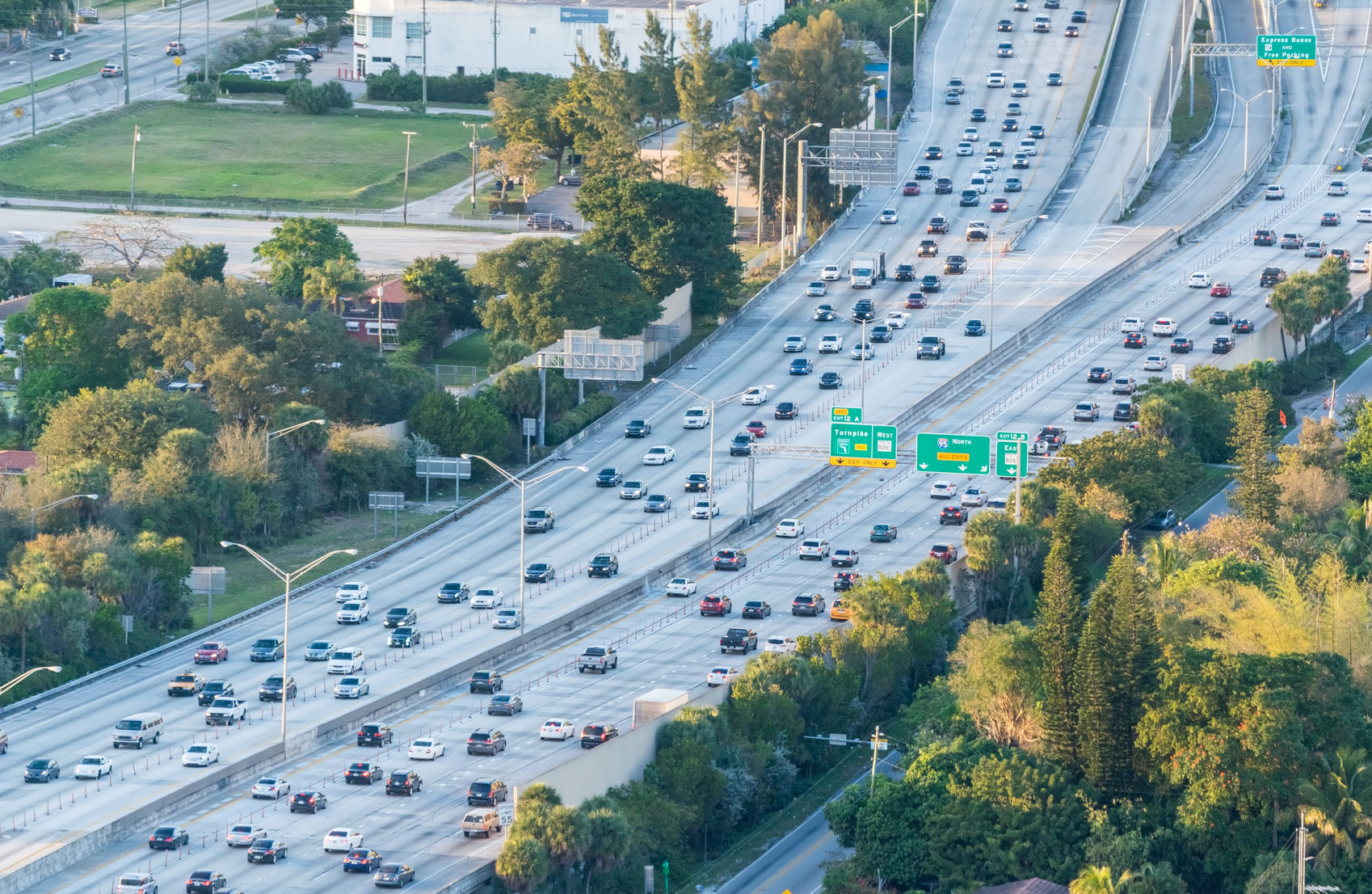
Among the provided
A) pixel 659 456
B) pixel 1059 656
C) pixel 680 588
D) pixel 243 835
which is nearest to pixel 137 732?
pixel 243 835

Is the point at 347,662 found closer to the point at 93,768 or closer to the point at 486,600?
the point at 486,600

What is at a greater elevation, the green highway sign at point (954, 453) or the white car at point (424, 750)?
the green highway sign at point (954, 453)

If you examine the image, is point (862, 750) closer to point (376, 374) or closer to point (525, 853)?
point (525, 853)

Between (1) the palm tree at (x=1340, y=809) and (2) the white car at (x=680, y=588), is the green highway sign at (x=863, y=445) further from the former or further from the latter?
(1) the palm tree at (x=1340, y=809)

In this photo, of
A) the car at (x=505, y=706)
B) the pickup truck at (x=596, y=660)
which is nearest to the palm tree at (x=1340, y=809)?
the pickup truck at (x=596, y=660)

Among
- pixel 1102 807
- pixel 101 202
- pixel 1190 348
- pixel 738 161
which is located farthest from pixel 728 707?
pixel 101 202

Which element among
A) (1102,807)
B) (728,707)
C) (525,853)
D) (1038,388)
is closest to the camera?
(525,853)
